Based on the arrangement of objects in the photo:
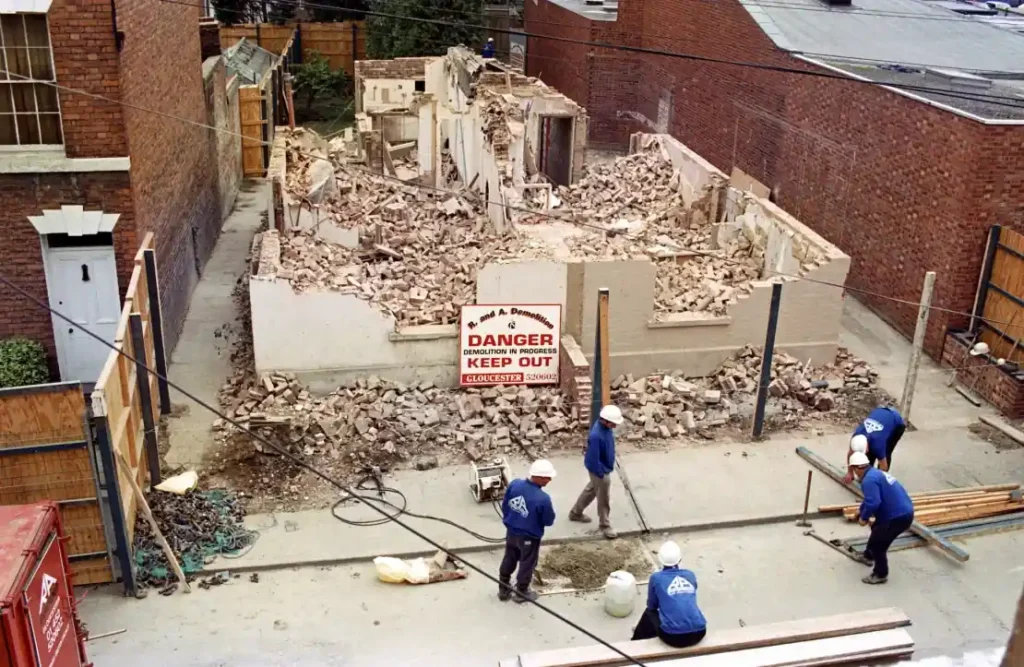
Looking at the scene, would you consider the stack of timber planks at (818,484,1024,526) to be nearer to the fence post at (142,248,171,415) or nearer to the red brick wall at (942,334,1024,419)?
the red brick wall at (942,334,1024,419)

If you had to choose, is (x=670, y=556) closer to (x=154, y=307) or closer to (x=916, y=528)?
(x=916, y=528)

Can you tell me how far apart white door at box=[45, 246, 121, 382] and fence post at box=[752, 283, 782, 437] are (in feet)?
29.4

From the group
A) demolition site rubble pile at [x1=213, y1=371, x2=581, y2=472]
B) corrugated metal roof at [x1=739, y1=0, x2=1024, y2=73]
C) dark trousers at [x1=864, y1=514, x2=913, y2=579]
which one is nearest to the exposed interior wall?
demolition site rubble pile at [x1=213, y1=371, x2=581, y2=472]

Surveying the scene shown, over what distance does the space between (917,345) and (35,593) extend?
11064 mm

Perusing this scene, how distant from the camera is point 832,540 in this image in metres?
10.9

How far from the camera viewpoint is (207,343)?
51.7 feet

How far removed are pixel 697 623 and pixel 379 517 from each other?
481 centimetres

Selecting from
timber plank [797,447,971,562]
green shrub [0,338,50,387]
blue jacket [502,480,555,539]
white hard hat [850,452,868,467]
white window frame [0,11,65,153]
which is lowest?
timber plank [797,447,971,562]

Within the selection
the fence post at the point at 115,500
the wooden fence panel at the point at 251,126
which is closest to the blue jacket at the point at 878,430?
the fence post at the point at 115,500

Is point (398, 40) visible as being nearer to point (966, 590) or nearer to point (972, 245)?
point (972, 245)

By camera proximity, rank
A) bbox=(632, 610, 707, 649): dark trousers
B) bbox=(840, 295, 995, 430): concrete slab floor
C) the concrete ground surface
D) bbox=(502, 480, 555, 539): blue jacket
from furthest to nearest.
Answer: bbox=(840, 295, 995, 430): concrete slab floor
the concrete ground surface
bbox=(502, 480, 555, 539): blue jacket
bbox=(632, 610, 707, 649): dark trousers

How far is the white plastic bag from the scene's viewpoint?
998 centimetres

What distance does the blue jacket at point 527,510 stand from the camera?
30.2 ft

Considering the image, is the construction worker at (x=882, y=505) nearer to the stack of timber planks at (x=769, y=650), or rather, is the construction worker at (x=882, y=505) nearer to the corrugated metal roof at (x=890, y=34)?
the stack of timber planks at (x=769, y=650)
